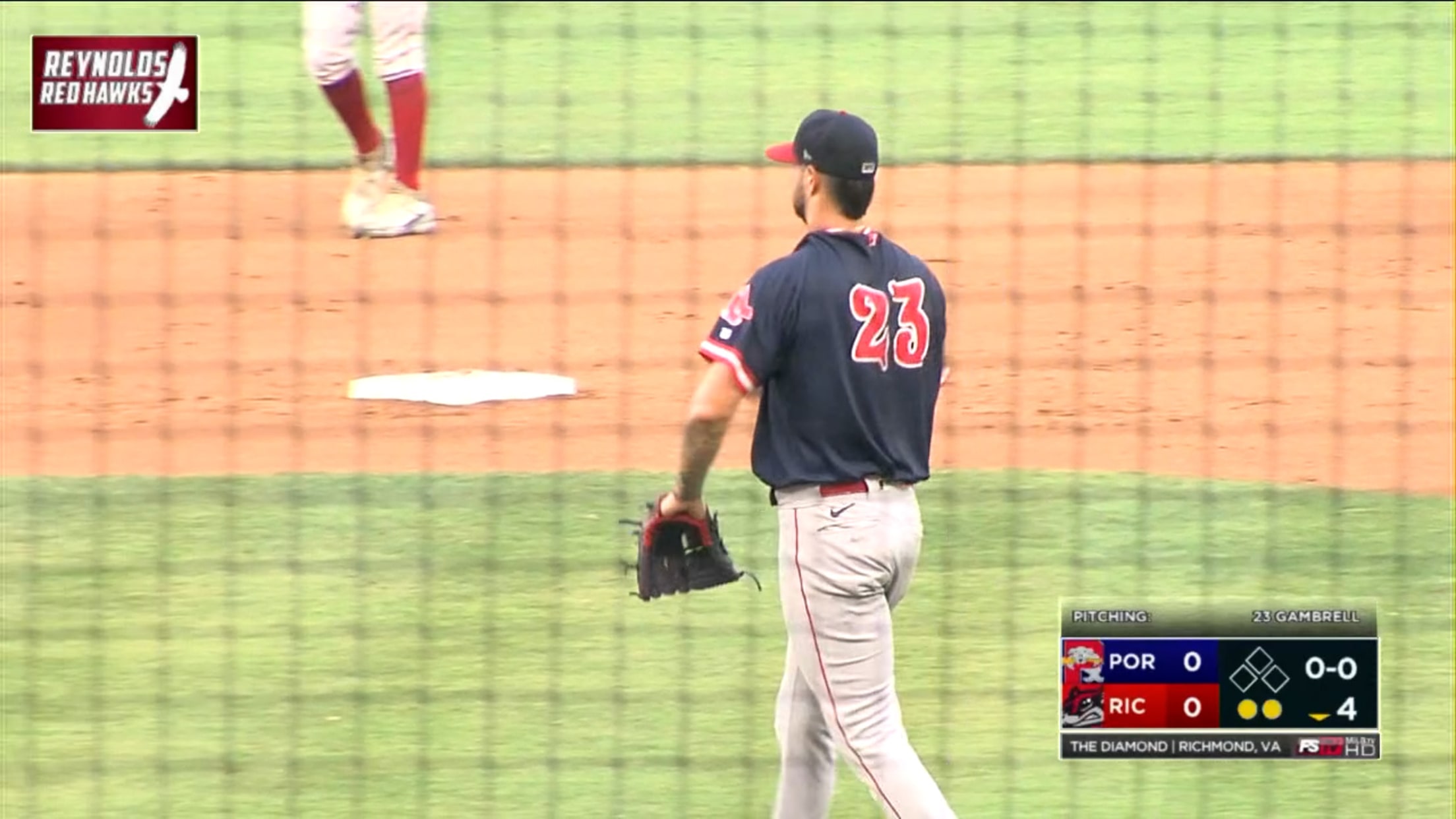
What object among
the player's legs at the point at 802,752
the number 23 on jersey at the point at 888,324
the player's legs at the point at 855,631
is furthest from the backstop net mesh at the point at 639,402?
the number 23 on jersey at the point at 888,324

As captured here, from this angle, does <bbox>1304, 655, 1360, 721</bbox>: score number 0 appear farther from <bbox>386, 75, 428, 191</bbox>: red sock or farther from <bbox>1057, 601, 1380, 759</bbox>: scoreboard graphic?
<bbox>386, 75, 428, 191</bbox>: red sock

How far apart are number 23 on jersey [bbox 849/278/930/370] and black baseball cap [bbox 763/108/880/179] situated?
251 mm

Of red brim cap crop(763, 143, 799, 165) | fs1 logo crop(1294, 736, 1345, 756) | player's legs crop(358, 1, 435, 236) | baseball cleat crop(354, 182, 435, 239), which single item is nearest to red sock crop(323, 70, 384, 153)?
player's legs crop(358, 1, 435, 236)

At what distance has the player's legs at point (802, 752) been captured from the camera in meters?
5.18

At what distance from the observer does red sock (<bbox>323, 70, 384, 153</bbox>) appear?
37.4 feet

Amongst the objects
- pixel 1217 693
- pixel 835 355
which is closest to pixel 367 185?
pixel 1217 693

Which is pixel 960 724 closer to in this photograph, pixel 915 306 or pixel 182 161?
pixel 915 306

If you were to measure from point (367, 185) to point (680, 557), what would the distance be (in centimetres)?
684

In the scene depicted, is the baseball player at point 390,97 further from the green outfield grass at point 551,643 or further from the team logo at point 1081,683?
the team logo at point 1081,683

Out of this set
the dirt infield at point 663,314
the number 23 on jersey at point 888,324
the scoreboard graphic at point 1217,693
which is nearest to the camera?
the number 23 on jersey at point 888,324

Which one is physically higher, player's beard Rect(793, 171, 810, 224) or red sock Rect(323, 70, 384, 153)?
red sock Rect(323, 70, 384, 153)

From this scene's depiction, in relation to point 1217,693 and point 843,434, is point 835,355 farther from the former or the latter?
point 1217,693

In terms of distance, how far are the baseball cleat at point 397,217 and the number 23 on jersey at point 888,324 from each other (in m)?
6.78

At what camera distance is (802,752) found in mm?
5211
